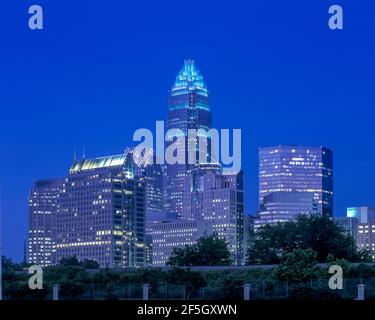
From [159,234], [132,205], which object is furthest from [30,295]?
[159,234]

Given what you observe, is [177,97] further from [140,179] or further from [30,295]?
[30,295]

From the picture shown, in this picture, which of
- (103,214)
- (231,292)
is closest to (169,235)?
(103,214)

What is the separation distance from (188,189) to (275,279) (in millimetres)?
57003

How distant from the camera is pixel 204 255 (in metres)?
55.1

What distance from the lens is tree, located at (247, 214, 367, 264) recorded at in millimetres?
50625

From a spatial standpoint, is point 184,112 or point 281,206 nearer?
point 184,112

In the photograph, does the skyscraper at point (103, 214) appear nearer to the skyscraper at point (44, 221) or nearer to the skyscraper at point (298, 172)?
the skyscraper at point (44, 221)

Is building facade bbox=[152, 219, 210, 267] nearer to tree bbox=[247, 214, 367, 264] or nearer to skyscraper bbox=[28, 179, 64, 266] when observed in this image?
skyscraper bbox=[28, 179, 64, 266]

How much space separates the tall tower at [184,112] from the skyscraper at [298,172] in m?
8.89

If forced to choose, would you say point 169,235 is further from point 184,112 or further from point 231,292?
point 231,292

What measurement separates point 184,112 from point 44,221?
64.4ft

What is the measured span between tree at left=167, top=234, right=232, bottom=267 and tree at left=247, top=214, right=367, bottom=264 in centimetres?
182

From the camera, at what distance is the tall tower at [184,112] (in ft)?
148

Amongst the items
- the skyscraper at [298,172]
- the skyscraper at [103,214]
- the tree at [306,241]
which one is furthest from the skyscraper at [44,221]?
the tree at [306,241]
